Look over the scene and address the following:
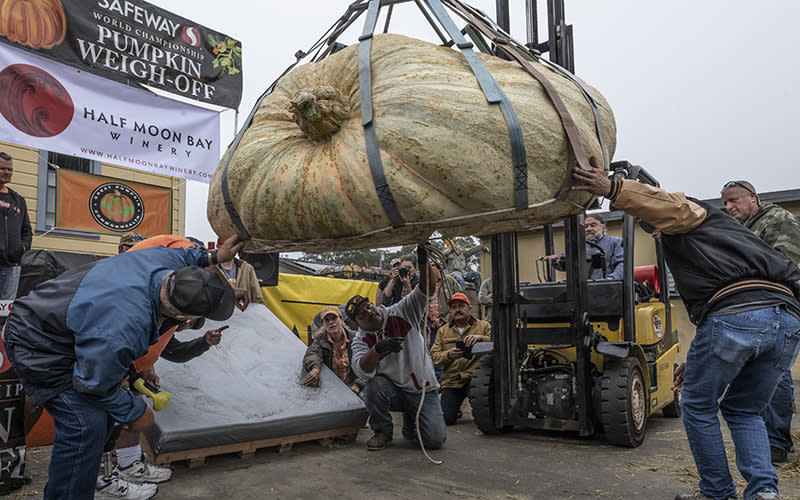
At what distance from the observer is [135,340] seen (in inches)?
90.3

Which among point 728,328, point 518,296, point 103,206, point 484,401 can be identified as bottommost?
point 484,401

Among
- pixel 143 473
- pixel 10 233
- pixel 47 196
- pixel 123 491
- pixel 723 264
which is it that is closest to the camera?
pixel 723 264

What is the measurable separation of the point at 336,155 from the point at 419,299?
2.46m

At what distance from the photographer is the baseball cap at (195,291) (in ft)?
7.61

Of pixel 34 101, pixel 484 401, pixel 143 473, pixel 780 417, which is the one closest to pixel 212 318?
pixel 143 473

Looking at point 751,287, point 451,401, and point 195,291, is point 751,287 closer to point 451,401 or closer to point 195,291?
point 195,291

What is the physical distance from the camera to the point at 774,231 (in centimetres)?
361

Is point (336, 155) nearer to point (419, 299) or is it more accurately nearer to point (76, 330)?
point (76, 330)

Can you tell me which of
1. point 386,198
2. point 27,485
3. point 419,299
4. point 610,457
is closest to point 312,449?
point 419,299

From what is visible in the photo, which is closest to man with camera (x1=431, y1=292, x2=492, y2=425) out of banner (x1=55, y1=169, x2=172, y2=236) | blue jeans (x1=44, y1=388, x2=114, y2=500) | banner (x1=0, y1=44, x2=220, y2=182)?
blue jeans (x1=44, y1=388, x2=114, y2=500)

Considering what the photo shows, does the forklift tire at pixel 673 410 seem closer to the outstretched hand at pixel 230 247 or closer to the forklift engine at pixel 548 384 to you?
the forklift engine at pixel 548 384

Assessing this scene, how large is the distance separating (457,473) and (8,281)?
14.0ft

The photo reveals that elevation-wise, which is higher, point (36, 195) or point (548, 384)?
point (36, 195)

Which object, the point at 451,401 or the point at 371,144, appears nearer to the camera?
the point at 371,144
